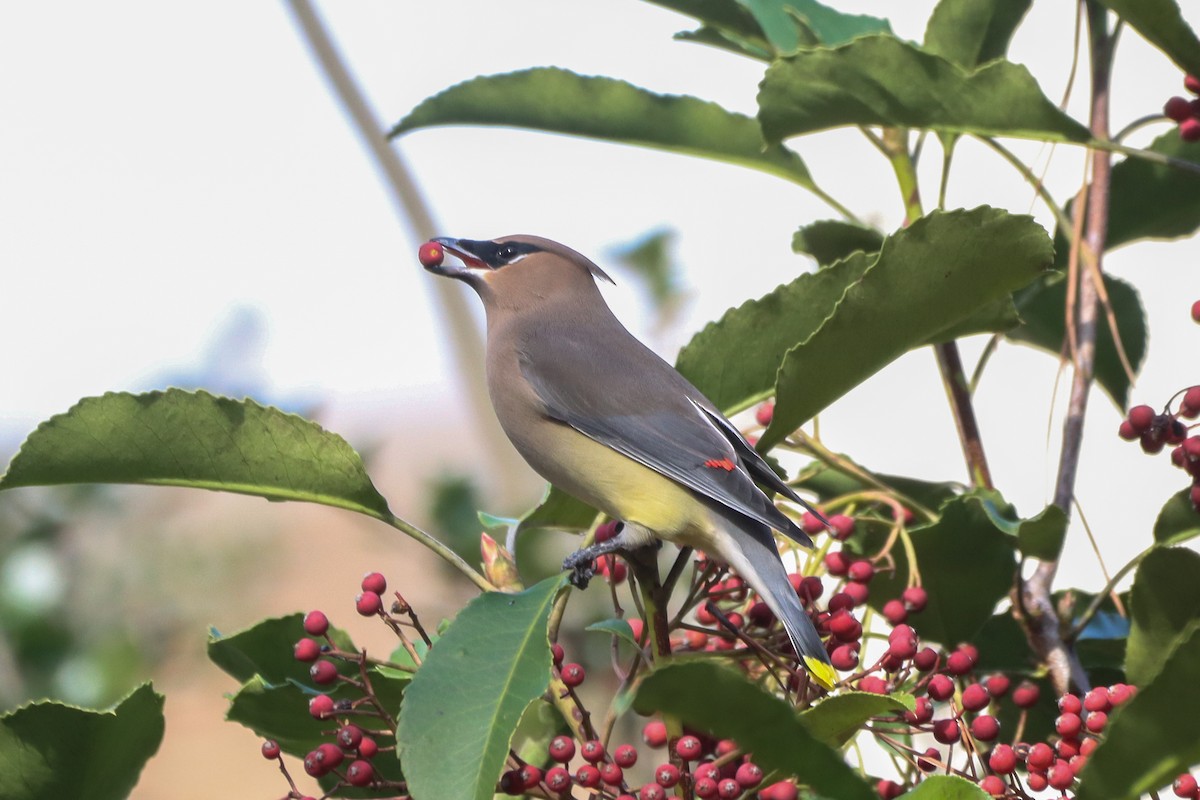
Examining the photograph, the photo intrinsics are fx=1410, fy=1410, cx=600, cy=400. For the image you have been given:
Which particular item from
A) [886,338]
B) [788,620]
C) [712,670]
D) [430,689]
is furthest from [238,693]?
[886,338]

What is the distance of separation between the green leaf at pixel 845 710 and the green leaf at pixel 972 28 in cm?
109

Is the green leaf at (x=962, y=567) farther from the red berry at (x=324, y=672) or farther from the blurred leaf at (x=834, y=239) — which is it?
the red berry at (x=324, y=672)

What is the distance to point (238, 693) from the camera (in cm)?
156

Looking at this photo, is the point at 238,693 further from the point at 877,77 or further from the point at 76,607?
the point at 76,607

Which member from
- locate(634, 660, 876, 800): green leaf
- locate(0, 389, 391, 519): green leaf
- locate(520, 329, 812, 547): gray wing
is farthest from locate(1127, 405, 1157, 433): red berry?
locate(0, 389, 391, 519): green leaf

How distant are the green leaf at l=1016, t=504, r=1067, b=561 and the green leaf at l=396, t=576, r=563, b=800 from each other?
575mm

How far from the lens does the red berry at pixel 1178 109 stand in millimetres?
1871

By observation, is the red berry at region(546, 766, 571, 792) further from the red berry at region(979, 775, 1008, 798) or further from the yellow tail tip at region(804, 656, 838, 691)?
the red berry at region(979, 775, 1008, 798)

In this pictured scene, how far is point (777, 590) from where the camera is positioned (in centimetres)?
163

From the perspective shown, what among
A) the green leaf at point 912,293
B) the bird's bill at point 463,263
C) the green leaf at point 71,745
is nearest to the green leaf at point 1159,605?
the green leaf at point 912,293

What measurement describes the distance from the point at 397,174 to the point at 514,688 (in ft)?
17.8

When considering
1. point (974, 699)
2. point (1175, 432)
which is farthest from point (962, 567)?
point (1175, 432)

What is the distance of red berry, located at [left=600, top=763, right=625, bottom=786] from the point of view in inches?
58.0

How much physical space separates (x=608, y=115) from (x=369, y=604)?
0.90 metres
